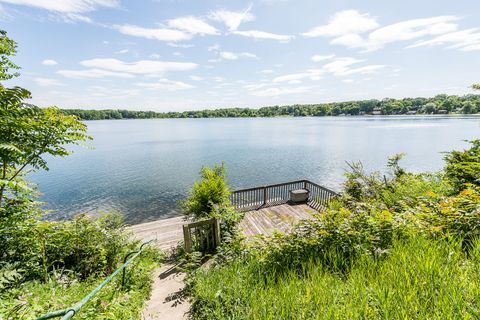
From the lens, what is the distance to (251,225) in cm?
795

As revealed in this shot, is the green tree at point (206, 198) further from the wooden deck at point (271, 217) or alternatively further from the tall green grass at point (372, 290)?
the tall green grass at point (372, 290)

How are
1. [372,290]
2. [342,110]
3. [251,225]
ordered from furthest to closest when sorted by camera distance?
[342,110] < [251,225] < [372,290]

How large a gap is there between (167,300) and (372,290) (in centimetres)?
291

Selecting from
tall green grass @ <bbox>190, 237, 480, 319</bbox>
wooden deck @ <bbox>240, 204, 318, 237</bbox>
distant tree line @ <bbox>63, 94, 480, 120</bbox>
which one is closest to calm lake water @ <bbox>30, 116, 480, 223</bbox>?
wooden deck @ <bbox>240, 204, 318, 237</bbox>

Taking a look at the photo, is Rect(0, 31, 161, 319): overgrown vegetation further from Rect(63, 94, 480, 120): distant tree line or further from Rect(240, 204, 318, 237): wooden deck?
Rect(63, 94, 480, 120): distant tree line

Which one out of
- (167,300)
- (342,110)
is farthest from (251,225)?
(342,110)

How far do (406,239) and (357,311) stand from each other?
1.49 meters

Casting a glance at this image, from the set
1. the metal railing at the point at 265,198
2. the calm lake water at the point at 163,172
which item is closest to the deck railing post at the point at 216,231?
the metal railing at the point at 265,198

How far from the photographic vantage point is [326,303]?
193 cm

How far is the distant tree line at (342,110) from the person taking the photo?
9088 centimetres

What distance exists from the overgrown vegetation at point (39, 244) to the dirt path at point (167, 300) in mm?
190

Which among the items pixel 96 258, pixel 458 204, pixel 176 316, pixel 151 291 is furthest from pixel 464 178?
pixel 96 258

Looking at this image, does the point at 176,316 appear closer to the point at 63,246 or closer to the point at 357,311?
the point at 357,311

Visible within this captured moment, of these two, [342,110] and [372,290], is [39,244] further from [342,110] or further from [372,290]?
[342,110]
